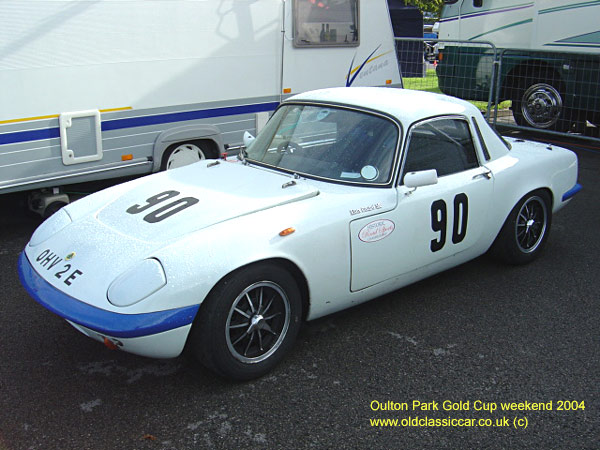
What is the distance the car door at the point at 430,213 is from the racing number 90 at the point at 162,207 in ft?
3.19

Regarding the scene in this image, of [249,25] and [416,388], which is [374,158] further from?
[249,25]

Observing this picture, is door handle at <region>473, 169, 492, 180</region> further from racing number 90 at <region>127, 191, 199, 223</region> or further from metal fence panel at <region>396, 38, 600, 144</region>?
metal fence panel at <region>396, 38, 600, 144</region>

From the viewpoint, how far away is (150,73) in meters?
6.18

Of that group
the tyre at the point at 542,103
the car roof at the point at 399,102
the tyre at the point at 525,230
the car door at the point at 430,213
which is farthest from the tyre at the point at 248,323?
the tyre at the point at 542,103

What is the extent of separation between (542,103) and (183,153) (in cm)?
593

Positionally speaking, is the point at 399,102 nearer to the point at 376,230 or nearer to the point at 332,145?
the point at 332,145

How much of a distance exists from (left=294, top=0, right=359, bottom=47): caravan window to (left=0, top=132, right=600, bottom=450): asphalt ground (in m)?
3.61

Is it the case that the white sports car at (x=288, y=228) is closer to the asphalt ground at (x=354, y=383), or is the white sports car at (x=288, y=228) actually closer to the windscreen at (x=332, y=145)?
the windscreen at (x=332, y=145)

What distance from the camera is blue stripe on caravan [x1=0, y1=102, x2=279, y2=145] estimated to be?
5.51 metres

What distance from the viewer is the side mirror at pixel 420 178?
12.8 feet

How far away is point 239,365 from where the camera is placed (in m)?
3.38

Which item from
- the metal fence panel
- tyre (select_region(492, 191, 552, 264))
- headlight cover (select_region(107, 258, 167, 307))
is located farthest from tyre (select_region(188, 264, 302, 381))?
the metal fence panel

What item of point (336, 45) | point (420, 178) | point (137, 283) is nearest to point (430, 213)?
point (420, 178)

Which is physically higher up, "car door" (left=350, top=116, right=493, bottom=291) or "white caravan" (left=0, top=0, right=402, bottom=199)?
"white caravan" (left=0, top=0, right=402, bottom=199)
